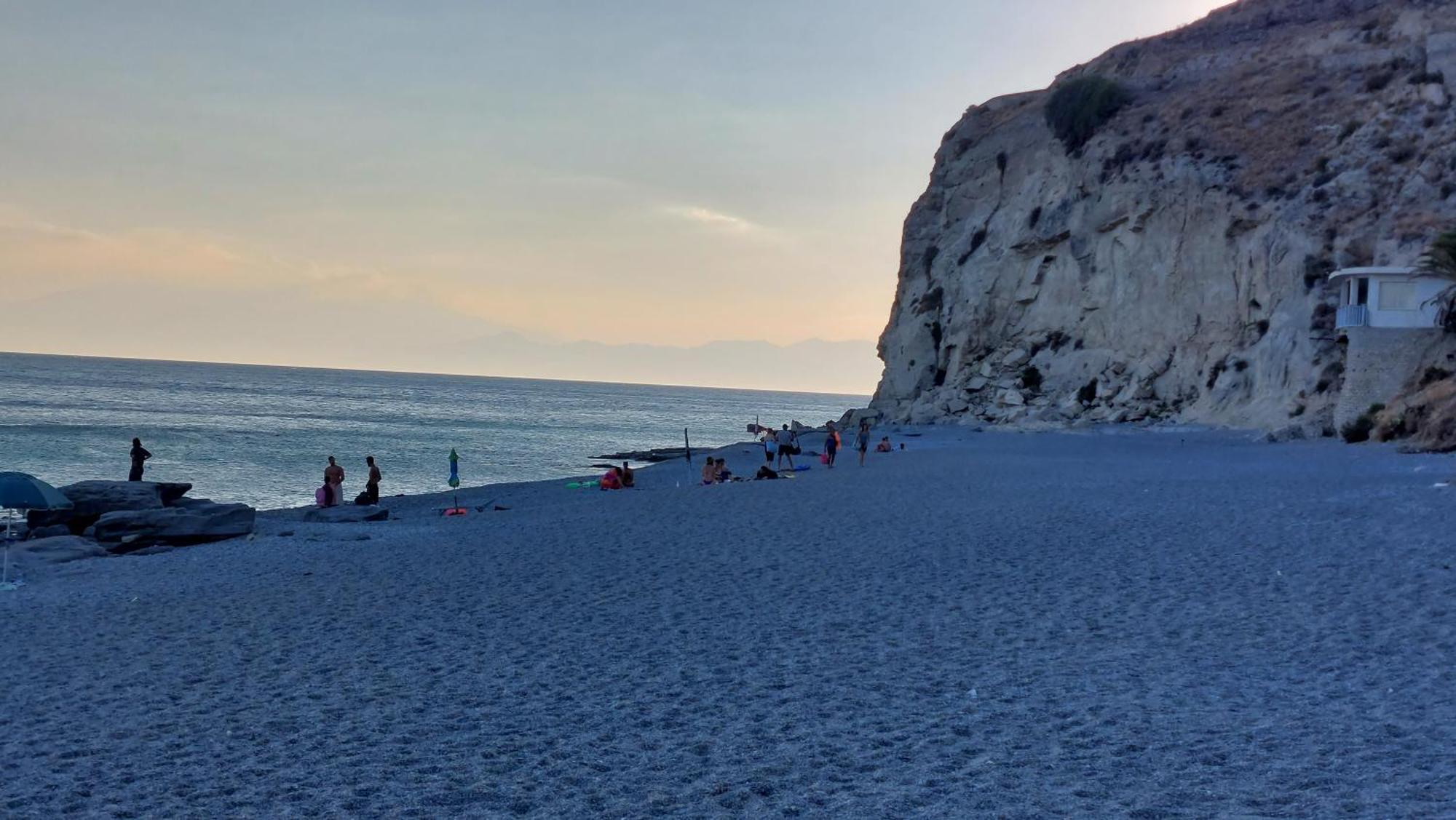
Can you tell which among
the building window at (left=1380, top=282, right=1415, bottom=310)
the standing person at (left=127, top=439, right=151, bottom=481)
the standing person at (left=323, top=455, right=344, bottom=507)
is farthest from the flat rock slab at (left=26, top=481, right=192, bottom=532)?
the building window at (left=1380, top=282, right=1415, bottom=310)

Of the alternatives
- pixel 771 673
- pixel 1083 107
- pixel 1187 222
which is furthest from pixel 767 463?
pixel 1083 107

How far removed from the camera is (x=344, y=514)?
67.1ft

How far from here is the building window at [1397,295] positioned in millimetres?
29344

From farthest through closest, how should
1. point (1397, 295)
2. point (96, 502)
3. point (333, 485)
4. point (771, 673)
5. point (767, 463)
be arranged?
point (767, 463) → point (1397, 295) → point (333, 485) → point (96, 502) → point (771, 673)

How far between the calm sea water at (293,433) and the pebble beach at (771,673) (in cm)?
1924

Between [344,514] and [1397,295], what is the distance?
27258 mm

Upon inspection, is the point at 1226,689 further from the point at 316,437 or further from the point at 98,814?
the point at 316,437

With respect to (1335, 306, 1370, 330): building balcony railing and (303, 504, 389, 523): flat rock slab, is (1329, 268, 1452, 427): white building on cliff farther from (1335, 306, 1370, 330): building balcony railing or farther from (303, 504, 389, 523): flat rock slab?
(303, 504, 389, 523): flat rock slab

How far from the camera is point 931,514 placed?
54.3ft

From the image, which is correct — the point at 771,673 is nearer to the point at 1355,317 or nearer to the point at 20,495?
the point at 20,495

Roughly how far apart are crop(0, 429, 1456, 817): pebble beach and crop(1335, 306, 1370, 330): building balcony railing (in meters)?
16.8

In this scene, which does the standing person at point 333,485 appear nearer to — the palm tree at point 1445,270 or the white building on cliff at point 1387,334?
the white building on cliff at point 1387,334

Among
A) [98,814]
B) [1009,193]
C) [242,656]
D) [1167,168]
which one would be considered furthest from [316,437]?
[98,814]

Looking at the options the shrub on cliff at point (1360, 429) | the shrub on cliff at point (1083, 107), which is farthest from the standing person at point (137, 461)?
the shrub on cliff at point (1083, 107)
